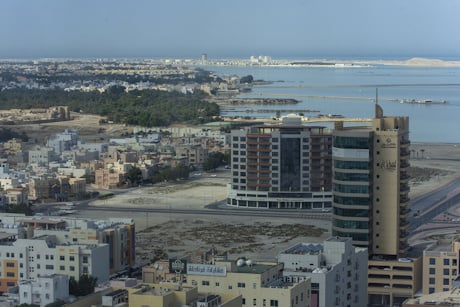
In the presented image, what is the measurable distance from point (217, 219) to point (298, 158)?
1693mm

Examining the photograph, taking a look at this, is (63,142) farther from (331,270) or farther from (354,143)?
(331,270)

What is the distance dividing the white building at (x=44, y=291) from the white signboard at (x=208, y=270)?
2.55 ft

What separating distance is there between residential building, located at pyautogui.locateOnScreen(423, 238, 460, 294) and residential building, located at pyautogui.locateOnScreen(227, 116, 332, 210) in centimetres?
571

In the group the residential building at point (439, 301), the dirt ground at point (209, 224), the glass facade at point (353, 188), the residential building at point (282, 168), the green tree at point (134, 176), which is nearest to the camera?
the residential building at point (439, 301)

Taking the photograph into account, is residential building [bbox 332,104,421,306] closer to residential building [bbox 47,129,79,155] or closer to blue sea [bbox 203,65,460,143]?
residential building [bbox 47,129,79,155]

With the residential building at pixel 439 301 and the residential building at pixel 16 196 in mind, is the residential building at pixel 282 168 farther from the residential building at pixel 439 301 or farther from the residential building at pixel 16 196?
the residential building at pixel 439 301

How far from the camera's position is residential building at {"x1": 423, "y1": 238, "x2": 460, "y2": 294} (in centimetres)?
809

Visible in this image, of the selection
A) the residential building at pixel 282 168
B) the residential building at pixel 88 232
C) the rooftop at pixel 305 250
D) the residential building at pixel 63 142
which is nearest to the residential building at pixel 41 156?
the residential building at pixel 63 142

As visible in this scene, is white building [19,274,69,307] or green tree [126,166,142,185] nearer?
white building [19,274,69,307]

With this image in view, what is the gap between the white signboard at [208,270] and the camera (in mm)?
6402

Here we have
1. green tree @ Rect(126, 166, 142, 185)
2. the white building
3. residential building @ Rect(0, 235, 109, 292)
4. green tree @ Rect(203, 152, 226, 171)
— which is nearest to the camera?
the white building

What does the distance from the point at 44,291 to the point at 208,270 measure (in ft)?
3.16

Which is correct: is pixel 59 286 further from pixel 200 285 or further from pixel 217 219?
pixel 217 219

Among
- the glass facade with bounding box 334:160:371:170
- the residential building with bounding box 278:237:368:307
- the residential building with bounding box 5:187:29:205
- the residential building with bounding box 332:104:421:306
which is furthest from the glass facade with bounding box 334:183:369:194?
the residential building with bounding box 5:187:29:205
